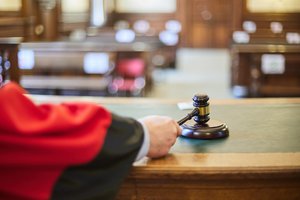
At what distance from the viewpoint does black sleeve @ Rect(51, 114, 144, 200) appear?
104cm

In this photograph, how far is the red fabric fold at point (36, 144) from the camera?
38.8 inches

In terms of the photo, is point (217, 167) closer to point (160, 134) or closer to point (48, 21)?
point (160, 134)

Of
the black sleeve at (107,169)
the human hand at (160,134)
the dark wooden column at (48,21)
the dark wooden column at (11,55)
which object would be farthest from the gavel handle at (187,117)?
the dark wooden column at (48,21)

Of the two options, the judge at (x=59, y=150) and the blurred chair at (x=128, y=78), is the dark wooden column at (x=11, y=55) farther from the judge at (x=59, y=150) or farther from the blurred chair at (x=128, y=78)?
the judge at (x=59, y=150)

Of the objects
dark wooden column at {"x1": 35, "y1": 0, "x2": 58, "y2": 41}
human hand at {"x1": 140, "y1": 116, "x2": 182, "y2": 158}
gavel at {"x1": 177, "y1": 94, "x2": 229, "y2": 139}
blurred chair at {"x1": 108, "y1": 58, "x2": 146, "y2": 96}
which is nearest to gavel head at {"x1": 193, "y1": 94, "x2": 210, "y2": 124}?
gavel at {"x1": 177, "y1": 94, "x2": 229, "y2": 139}

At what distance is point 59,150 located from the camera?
100cm

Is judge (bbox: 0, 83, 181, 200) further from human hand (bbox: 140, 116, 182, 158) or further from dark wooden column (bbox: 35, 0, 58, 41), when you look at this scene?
dark wooden column (bbox: 35, 0, 58, 41)

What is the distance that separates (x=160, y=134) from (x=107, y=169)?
0.22 m

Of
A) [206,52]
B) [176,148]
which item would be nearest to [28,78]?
[176,148]

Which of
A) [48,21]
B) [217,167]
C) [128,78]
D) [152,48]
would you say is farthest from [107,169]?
[48,21]

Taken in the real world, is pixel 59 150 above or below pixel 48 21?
below

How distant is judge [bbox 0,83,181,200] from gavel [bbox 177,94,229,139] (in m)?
0.42

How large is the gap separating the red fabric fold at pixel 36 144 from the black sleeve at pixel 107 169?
3cm

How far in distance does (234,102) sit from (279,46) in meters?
4.12
